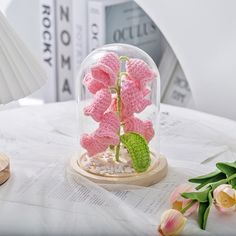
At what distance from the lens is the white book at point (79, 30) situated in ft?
5.50

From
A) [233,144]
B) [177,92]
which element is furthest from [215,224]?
[177,92]

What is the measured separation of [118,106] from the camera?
94cm

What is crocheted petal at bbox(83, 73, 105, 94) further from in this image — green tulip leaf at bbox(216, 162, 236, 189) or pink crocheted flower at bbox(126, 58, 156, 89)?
green tulip leaf at bbox(216, 162, 236, 189)

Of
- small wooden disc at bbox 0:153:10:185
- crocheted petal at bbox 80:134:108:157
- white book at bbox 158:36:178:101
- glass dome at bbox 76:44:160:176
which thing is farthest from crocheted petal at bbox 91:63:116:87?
white book at bbox 158:36:178:101

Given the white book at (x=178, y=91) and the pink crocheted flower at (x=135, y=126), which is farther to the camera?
the white book at (x=178, y=91)

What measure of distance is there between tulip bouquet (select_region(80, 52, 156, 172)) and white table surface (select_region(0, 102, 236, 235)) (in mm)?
73

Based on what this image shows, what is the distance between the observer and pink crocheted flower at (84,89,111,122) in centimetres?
90

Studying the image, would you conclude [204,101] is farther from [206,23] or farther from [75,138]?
[75,138]

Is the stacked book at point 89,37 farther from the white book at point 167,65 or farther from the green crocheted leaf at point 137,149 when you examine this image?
the green crocheted leaf at point 137,149

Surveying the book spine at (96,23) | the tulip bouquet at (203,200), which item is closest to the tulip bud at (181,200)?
the tulip bouquet at (203,200)

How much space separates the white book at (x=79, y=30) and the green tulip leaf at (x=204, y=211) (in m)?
1.02

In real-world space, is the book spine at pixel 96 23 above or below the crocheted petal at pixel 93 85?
below

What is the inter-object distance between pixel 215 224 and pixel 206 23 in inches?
29.2

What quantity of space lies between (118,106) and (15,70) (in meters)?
0.20
